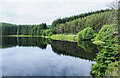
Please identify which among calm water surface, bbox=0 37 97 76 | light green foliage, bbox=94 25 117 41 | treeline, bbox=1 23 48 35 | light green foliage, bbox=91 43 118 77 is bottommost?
calm water surface, bbox=0 37 97 76

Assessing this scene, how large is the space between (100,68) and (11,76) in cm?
1161

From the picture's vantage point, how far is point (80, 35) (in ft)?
196

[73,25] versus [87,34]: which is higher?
[73,25]

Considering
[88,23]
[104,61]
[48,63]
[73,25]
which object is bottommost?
[48,63]

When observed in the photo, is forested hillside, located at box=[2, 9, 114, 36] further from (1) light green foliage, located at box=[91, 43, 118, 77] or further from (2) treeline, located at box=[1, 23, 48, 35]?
(1) light green foliage, located at box=[91, 43, 118, 77]

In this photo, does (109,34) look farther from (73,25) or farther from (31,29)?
(31,29)

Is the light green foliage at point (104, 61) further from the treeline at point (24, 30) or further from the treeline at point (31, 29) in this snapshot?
the treeline at point (24, 30)

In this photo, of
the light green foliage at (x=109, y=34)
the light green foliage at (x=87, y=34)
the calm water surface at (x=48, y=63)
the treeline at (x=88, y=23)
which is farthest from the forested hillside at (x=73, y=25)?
the light green foliage at (x=87, y=34)

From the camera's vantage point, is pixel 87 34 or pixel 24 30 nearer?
pixel 87 34

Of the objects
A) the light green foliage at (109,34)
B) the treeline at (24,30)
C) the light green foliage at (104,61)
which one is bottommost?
the light green foliage at (104,61)

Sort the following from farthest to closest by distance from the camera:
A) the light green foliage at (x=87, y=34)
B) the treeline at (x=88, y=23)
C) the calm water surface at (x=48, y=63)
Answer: the treeline at (x=88, y=23) < the light green foliage at (x=87, y=34) < the calm water surface at (x=48, y=63)

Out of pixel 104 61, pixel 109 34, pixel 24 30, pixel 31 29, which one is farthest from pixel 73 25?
pixel 24 30

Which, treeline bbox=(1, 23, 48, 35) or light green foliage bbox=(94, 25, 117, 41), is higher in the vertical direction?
treeline bbox=(1, 23, 48, 35)

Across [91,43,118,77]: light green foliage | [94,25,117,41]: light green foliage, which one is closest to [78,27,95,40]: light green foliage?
[94,25,117,41]: light green foliage
